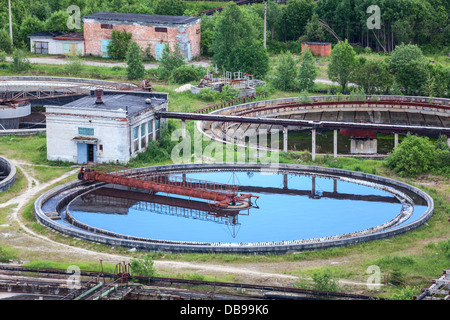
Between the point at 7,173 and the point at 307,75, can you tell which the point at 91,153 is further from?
the point at 307,75

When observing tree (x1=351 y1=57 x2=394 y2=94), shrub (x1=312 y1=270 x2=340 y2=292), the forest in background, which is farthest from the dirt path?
the forest in background

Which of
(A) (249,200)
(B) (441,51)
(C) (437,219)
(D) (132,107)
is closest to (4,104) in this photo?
(D) (132,107)

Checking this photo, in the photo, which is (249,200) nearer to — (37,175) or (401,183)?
(401,183)

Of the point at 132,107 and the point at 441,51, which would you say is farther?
the point at 441,51

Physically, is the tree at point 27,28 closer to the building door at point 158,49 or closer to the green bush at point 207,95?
the building door at point 158,49
